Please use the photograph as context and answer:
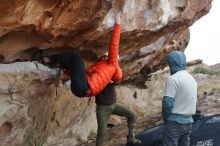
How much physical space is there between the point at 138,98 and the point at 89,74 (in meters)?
5.97

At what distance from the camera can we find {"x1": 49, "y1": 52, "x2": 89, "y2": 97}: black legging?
22.3 ft

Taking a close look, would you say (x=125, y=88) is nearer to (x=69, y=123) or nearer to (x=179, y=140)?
(x=69, y=123)

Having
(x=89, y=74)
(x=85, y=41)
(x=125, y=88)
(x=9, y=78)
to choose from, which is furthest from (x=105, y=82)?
(x=125, y=88)

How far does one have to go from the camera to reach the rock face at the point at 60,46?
6156 mm

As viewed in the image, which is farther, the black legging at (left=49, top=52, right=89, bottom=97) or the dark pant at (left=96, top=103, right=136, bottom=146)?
the dark pant at (left=96, top=103, right=136, bottom=146)

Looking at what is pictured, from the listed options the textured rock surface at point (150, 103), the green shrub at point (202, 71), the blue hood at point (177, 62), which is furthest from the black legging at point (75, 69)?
the green shrub at point (202, 71)

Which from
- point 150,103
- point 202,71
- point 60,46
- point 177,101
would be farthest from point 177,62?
point 202,71

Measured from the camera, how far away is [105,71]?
7117 millimetres

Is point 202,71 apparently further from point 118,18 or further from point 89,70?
point 89,70

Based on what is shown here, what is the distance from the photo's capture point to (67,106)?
9.17m

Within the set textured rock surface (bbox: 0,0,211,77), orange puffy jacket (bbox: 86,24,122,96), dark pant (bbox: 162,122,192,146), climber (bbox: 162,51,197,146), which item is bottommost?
dark pant (bbox: 162,122,192,146)

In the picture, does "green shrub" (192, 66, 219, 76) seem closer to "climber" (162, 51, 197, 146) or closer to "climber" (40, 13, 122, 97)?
"climber" (162, 51, 197, 146)

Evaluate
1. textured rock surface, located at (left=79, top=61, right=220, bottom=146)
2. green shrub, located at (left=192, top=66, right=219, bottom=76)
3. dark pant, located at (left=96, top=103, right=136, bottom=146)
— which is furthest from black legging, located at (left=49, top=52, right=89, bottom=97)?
green shrub, located at (left=192, top=66, right=219, bottom=76)

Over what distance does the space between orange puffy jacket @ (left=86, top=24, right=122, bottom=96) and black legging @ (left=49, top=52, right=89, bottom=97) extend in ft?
0.39
